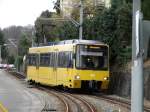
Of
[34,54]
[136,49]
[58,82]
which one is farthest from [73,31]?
[136,49]

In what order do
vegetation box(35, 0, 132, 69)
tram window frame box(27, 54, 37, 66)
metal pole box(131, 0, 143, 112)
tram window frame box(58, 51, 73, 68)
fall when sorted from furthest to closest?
1. tram window frame box(27, 54, 37, 66)
2. vegetation box(35, 0, 132, 69)
3. tram window frame box(58, 51, 73, 68)
4. metal pole box(131, 0, 143, 112)

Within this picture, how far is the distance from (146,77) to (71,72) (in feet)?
15.2

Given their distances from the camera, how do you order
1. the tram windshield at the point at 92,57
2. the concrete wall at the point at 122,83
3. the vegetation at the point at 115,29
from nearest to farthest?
1. the concrete wall at the point at 122,83
2. the tram windshield at the point at 92,57
3. the vegetation at the point at 115,29

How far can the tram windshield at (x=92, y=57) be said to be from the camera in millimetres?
34188

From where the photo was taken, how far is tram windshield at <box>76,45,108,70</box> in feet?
112

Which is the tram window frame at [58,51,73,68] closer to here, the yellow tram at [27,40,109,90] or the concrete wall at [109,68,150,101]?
the yellow tram at [27,40,109,90]

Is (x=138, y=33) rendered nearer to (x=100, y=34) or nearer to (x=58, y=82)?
(x=58, y=82)

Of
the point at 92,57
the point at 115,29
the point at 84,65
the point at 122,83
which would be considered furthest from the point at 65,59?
the point at 115,29

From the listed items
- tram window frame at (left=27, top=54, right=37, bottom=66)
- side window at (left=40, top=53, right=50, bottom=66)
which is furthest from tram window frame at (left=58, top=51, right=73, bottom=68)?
tram window frame at (left=27, top=54, right=37, bottom=66)

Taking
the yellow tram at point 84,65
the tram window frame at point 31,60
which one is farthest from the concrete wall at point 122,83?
the tram window frame at point 31,60

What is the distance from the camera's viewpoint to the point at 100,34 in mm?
43781

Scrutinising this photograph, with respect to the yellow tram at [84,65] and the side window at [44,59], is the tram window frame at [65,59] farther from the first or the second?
the side window at [44,59]

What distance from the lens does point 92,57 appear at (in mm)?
34500

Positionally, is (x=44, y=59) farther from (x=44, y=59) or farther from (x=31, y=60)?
(x=31, y=60)
